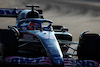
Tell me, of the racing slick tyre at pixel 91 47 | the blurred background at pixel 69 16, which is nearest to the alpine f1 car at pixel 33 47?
the racing slick tyre at pixel 91 47

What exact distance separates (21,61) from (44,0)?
26.8 m

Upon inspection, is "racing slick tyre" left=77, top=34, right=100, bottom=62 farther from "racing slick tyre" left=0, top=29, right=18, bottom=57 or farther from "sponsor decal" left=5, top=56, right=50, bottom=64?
"racing slick tyre" left=0, top=29, right=18, bottom=57

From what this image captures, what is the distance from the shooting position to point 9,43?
334 inches

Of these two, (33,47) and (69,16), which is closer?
(33,47)

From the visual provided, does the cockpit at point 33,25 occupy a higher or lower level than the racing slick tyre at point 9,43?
higher

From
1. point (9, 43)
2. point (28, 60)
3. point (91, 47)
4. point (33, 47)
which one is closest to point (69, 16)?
point (33, 47)

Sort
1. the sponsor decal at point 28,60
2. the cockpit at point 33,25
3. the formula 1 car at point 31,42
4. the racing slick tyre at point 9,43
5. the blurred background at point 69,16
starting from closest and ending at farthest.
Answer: the sponsor decal at point 28,60
the formula 1 car at point 31,42
the racing slick tyre at point 9,43
the cockpit at point 33,25
the blurred background at point 69,16

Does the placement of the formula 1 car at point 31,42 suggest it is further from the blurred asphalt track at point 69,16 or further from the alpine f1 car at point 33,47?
the blurred asphalt track at point 69,16

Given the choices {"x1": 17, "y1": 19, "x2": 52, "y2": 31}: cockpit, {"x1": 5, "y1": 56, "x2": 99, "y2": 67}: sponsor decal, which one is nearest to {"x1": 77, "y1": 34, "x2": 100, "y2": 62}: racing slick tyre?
{"x1": 5, "y1": 56, "x2": 99, "y2": 67}: sponsor decal

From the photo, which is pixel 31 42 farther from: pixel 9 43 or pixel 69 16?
pixel 69 16

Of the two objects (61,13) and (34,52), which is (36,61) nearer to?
(34,52)

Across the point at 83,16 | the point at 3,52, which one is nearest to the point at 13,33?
the point at 3,52

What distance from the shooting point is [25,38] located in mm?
9664

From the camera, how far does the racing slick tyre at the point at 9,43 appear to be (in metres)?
8.47
